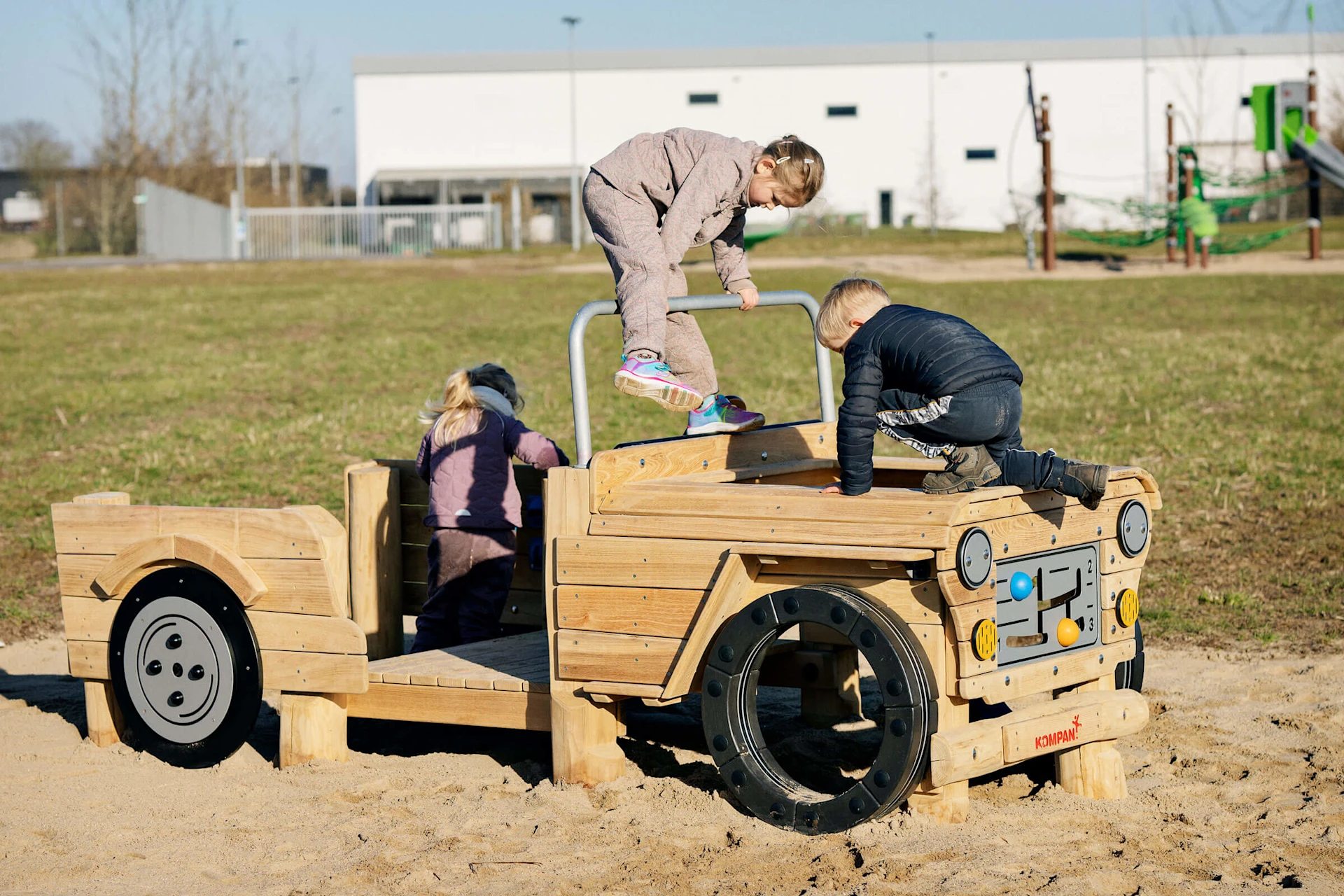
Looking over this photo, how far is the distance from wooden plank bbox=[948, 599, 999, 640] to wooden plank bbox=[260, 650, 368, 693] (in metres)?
1.92

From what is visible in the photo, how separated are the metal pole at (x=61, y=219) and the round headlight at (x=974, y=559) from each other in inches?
1726

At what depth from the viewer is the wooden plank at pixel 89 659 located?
5.12 m

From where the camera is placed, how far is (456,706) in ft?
15.4

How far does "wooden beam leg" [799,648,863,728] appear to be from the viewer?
17.3 feet

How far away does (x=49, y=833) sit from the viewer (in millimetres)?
4207

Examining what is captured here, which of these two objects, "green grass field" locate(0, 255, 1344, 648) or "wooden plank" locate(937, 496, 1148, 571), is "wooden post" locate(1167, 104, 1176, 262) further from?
"wooden plank" locate(937, 496, 1148, 571)

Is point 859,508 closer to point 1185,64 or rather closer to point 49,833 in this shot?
point 49,833

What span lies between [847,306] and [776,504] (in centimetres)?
64

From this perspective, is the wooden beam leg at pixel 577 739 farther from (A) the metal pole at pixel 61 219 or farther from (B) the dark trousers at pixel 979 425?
(A) the metal pole at pixel 61 219

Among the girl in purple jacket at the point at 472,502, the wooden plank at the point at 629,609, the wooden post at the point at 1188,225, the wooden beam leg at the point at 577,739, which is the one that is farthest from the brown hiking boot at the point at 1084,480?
the wooden post at the point at 1188,225

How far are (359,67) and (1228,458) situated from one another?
4858 centimetres

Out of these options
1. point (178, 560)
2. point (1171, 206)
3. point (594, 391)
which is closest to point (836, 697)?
point (178, 560)

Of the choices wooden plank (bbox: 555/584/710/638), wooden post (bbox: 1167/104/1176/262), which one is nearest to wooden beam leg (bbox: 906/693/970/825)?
wooden plank (bbox: 555/584/710/638)

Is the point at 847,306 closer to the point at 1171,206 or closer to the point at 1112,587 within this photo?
the point at 1112,587
